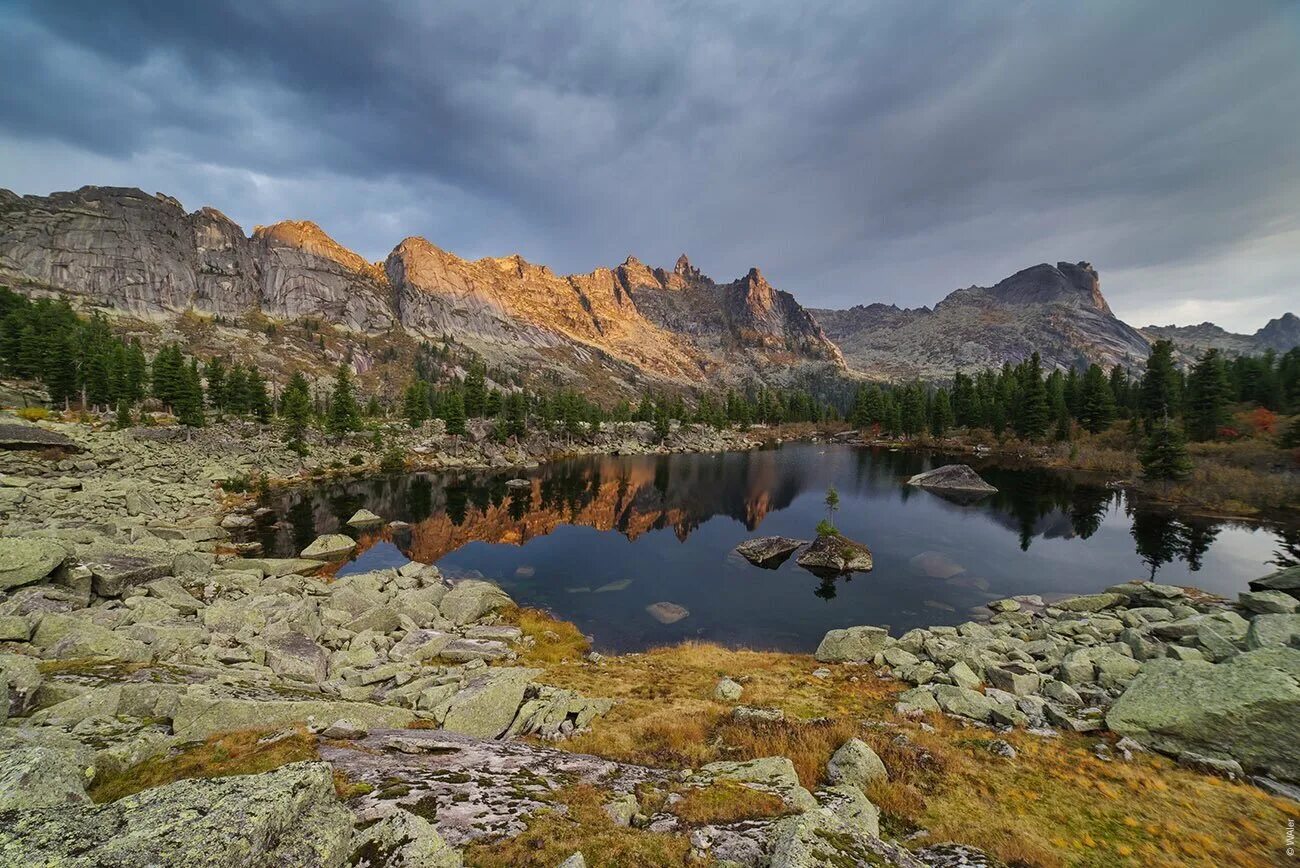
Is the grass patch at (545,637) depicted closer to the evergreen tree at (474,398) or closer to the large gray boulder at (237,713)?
the large gray boulder at (237,713)

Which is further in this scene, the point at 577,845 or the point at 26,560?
the point at 26,560

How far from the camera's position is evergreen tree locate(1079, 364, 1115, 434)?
4218 inches

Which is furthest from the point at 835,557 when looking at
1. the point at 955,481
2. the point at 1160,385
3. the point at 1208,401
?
the point at 1160,385

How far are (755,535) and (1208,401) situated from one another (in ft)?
294

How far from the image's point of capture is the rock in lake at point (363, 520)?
5848cm

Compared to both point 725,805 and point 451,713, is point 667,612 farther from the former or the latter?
point 725,805

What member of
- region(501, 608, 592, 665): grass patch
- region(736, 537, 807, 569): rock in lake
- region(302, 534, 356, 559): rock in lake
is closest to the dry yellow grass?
region(501, 608, 592, 665): grass patch

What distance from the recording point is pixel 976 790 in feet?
40.5

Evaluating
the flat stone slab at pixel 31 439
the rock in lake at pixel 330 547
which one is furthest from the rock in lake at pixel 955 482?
the flat stone slab at pixel 31 439

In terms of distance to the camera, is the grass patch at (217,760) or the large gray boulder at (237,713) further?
the large gray boulder at (237,713)

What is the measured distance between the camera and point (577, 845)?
7.58 meters

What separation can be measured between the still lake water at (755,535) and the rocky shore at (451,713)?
6218mm

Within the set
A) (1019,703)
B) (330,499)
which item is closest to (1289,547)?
(1019,703)

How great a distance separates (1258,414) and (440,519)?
5356 inches
